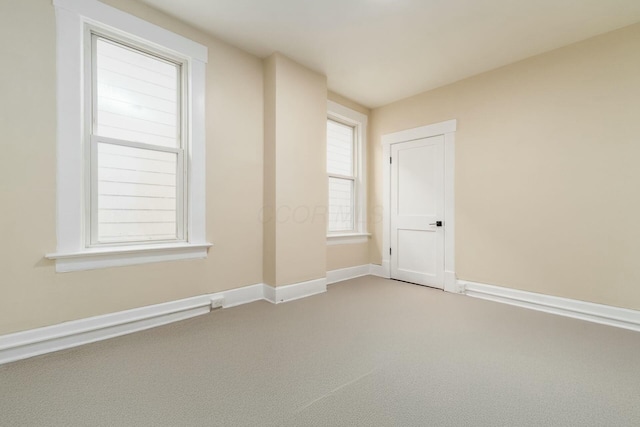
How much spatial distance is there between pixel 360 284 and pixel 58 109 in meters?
3.57

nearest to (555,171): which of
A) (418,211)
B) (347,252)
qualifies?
(418,211)

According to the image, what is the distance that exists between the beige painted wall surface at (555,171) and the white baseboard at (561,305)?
0.07 meters

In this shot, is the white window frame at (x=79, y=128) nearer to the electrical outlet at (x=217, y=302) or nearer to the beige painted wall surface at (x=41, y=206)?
the beige painted wall surface at (x=41, y=206)

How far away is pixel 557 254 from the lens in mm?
2816

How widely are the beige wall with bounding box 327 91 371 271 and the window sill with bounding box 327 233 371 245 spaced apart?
5cm

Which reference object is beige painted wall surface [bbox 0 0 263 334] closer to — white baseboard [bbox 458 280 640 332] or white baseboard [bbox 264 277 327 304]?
white baseboard [bbox 264 277 327 304]

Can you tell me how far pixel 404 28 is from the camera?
2562 mm

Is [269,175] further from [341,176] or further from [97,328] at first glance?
[97,328]

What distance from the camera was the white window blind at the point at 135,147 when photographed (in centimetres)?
221

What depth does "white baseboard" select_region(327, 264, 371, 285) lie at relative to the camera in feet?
12.9

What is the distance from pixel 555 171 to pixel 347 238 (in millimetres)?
2542

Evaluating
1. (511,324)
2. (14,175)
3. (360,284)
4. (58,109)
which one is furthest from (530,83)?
(14,175)

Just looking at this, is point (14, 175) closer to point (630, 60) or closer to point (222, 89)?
point (222, 89)

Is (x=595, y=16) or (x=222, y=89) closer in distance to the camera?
(x=595, y=16)
